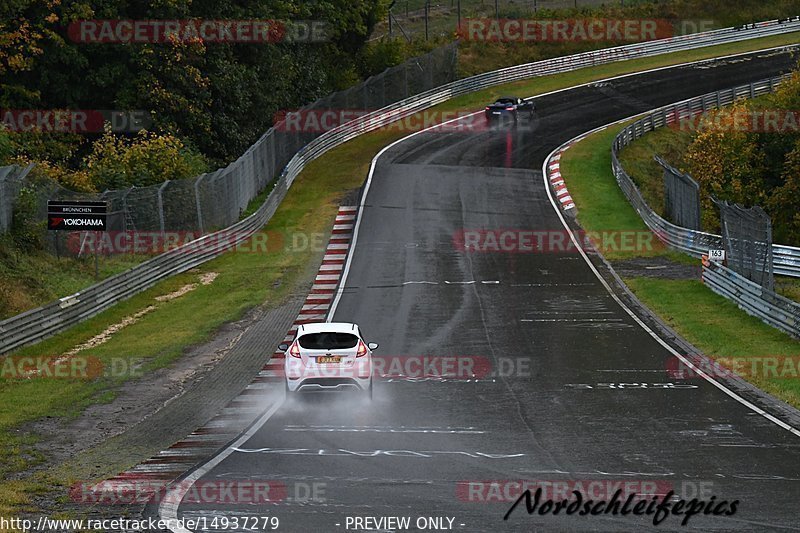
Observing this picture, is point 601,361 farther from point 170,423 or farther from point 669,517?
point 669,517

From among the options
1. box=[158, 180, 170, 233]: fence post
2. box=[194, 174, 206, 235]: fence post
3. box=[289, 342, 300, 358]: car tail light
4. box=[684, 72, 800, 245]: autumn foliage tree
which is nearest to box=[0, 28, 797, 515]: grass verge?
box=[194, 174, 206, 235]: fence post

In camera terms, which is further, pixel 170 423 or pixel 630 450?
pixel 170 423

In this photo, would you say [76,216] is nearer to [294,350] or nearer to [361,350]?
[294,350]

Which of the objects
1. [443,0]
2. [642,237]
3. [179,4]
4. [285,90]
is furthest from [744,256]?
[443,0]

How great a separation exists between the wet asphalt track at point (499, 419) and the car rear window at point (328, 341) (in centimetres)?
95

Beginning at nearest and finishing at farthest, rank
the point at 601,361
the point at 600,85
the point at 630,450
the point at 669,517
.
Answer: the point at 669,517 < the point at 630,450 < the point at 601,361 < the point at 600,85

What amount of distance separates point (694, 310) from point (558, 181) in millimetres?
20073

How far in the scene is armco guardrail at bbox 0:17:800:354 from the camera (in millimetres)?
28109

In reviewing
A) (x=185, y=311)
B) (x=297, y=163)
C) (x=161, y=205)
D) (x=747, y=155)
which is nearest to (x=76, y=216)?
(x=185, y=311)

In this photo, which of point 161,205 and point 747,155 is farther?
point 747,155

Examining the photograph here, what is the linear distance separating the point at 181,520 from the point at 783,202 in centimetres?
3862

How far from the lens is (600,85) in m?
74.2

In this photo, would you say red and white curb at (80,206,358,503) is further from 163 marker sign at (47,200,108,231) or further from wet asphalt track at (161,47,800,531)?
163 marker sign at (47,200,108,231)

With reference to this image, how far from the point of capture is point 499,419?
19.7 metres
